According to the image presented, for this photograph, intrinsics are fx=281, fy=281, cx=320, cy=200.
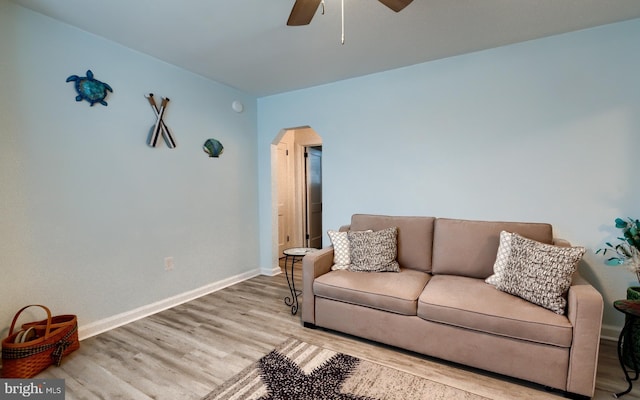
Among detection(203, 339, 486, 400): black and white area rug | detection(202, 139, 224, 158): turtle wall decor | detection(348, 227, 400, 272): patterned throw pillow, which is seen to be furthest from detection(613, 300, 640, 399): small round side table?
detection(202, 139, 224, 158): turtle wall decor

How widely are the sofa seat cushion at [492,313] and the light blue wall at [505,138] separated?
97 centimetres

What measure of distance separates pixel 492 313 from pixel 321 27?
2.37 metres

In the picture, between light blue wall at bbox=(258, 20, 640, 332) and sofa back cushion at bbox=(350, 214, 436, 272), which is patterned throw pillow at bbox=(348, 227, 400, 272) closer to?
sofa back cushion at bbox=(350, 214, 436, 272)

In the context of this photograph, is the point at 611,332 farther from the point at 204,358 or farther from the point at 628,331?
the point at 204,358

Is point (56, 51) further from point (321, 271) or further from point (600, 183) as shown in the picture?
point (600, 183)

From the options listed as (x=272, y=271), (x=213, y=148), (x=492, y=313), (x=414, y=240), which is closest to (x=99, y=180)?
(x=213, y=148)

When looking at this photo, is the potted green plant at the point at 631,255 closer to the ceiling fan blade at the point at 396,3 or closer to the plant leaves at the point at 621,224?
the plant leaves at the point at 621,224

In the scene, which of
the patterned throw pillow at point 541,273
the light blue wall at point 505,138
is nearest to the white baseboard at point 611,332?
the light blue wall at point 505,138

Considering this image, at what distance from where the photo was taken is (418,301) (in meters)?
2.03

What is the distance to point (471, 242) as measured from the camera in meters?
2.43

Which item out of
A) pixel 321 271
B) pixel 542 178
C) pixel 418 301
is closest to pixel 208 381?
pixel 321 271

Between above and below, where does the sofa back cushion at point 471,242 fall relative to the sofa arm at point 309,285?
above

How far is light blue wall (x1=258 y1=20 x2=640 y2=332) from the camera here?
2.24 metres
